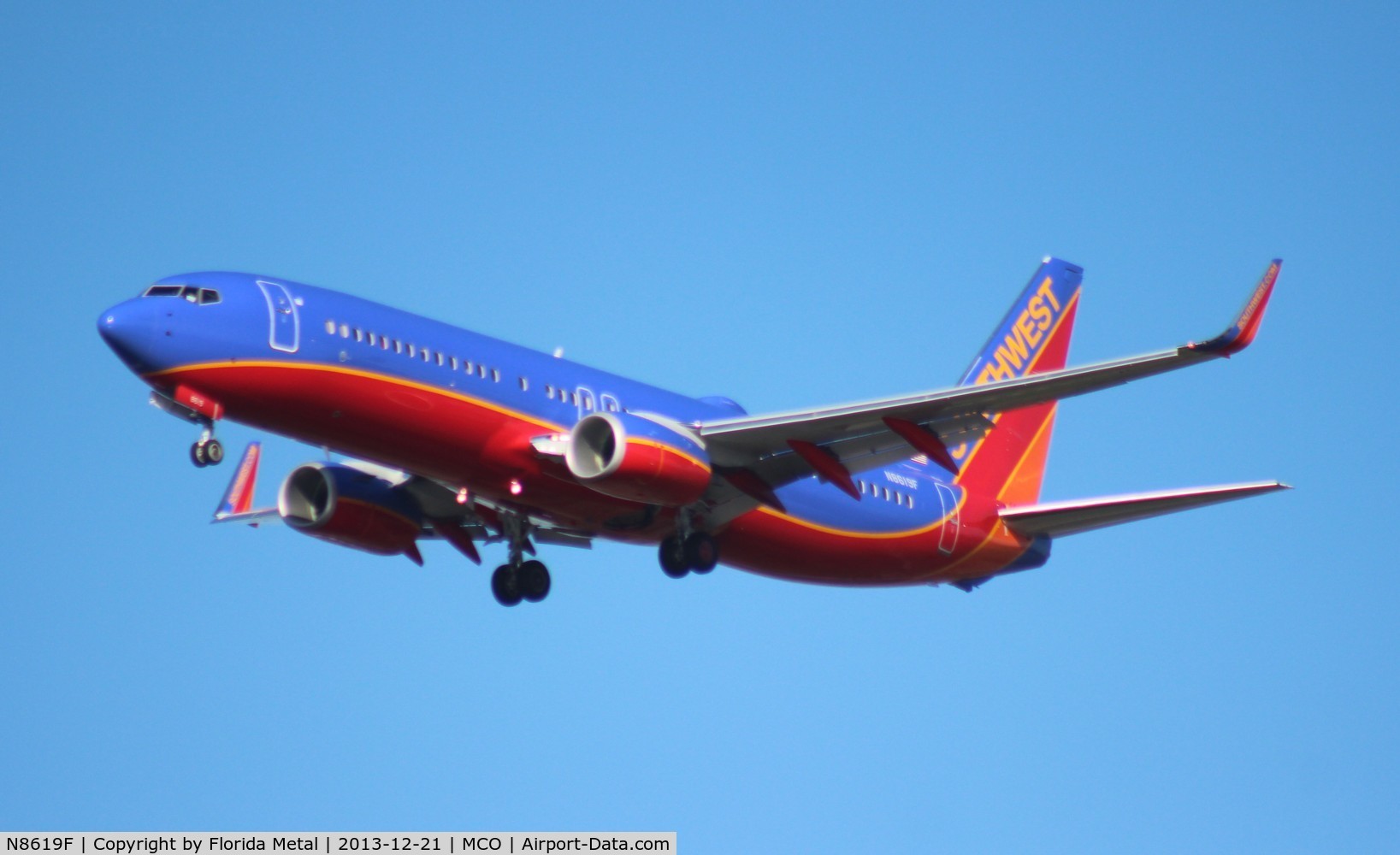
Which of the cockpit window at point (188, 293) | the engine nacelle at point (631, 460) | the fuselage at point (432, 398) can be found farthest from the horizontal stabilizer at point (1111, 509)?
the cockpit window at point (188, 293)

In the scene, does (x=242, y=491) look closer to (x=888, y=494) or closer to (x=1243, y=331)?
(x=888, y=494)

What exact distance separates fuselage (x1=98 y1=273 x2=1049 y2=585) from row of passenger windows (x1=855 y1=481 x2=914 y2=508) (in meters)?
0.06

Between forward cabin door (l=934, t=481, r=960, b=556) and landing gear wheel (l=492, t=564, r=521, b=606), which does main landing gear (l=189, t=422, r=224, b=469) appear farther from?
forward cabin door (l=934, t=481, r=960, b=556)

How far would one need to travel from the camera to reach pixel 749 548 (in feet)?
127

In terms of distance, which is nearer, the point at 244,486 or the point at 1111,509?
the point at 1111,509

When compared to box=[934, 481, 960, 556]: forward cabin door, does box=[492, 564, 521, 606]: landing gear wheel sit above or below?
below

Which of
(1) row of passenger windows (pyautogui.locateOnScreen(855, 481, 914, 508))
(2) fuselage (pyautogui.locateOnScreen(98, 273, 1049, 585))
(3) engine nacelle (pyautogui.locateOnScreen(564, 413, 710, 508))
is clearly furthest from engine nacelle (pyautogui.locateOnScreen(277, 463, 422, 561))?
(1) row of passenger windows (pyautogui.locateOnScreen(855, 481, 914, 508))

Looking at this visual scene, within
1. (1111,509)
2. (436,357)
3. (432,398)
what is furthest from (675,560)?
(1111,509)

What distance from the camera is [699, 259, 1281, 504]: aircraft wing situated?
101 ft

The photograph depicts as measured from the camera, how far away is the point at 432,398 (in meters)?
33.3

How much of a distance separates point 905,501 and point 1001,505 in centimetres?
322

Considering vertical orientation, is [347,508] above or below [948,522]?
below

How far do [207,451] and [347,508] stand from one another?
698 cm

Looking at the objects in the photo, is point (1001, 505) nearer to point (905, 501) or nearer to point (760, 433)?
point (905, 501)
